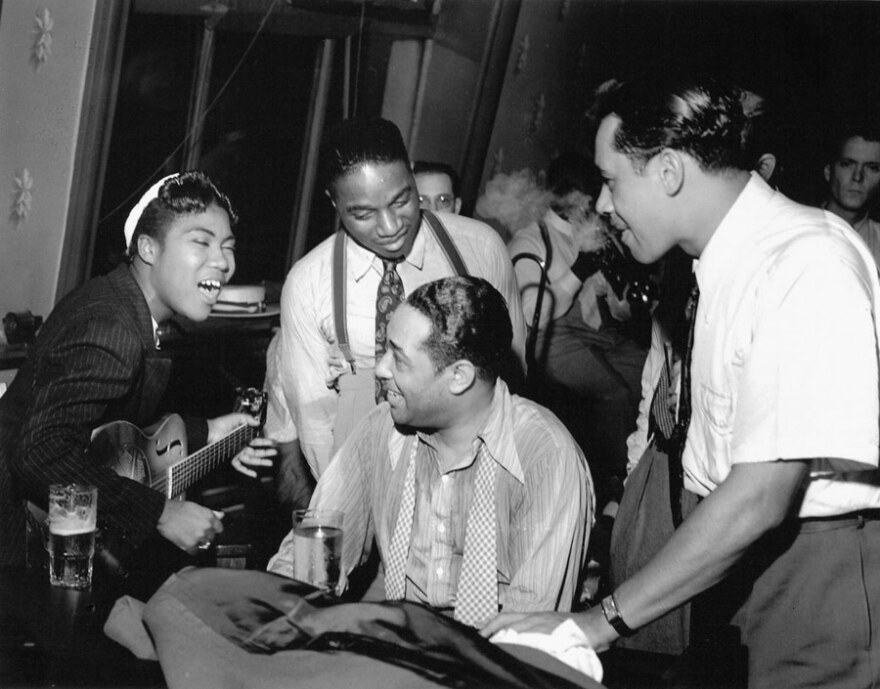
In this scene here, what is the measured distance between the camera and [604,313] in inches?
212

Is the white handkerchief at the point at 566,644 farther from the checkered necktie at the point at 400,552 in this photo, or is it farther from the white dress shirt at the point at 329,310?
the white dress shirt at the point at 329,310

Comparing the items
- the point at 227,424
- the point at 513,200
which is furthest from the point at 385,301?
the point at 513,200

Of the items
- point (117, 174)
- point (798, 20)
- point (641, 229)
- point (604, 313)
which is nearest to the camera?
point (641, 229)

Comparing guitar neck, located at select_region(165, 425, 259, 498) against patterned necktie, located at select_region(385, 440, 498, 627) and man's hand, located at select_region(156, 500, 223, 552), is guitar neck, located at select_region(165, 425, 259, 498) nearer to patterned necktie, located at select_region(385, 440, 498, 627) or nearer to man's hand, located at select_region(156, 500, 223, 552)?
man's hand, located at select_region(156, 500, 223, 552)

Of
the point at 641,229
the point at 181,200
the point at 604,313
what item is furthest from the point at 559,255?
the point at 641,229

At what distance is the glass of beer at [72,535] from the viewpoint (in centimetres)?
197

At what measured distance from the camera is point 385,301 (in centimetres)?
294

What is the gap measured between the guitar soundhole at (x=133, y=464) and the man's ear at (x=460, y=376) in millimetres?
1022

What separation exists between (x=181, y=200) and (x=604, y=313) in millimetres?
3196

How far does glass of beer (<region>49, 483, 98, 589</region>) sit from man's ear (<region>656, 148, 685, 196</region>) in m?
1.36

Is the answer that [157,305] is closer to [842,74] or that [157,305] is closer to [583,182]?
[583,182]

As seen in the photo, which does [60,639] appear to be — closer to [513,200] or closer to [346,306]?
[346,306]

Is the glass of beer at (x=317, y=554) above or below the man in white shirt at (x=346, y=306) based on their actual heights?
below

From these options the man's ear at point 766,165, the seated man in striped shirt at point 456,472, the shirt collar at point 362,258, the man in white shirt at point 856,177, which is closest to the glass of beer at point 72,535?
the seated man in striped shirt at point 456,472
